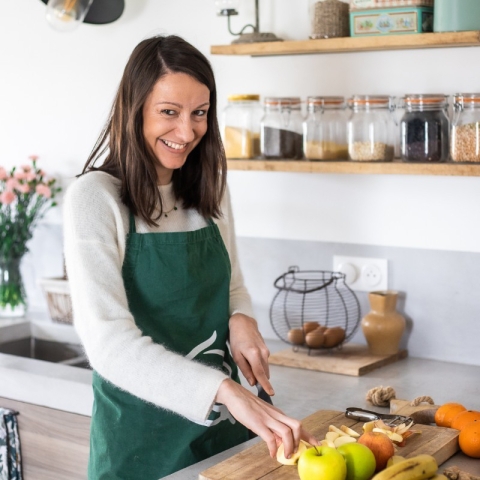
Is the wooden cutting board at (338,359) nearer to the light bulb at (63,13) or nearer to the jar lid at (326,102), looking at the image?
the jar lid at (326,102)

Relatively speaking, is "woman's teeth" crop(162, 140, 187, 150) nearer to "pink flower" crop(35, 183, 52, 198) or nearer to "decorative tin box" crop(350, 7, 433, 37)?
"decorative tin box" crop(350, 7, 433, 37)

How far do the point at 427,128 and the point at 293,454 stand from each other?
99 centimetres

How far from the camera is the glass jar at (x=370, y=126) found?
2.11 m

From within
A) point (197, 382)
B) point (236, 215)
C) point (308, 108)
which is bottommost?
point (197, 382)

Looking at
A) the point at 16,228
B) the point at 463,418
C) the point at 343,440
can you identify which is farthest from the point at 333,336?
the point at 16,228

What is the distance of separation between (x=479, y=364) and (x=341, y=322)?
392mm

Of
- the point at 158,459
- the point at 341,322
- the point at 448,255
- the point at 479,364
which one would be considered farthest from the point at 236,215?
the point at 158,459

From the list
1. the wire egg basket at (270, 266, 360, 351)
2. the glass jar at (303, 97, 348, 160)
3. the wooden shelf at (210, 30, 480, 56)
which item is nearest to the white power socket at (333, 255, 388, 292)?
the wire egg basket at (270, 266, 360, 351)

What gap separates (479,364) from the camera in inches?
86.4

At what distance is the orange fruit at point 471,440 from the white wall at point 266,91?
0.81 m

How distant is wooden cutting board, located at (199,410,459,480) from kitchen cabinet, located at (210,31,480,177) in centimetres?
66

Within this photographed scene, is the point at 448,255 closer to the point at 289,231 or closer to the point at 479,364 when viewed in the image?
the point at 479,364

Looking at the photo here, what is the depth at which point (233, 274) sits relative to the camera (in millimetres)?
1834

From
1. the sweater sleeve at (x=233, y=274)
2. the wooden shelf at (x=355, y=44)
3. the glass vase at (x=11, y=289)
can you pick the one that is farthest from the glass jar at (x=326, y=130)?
the glass vase at (x=11, y=289)
